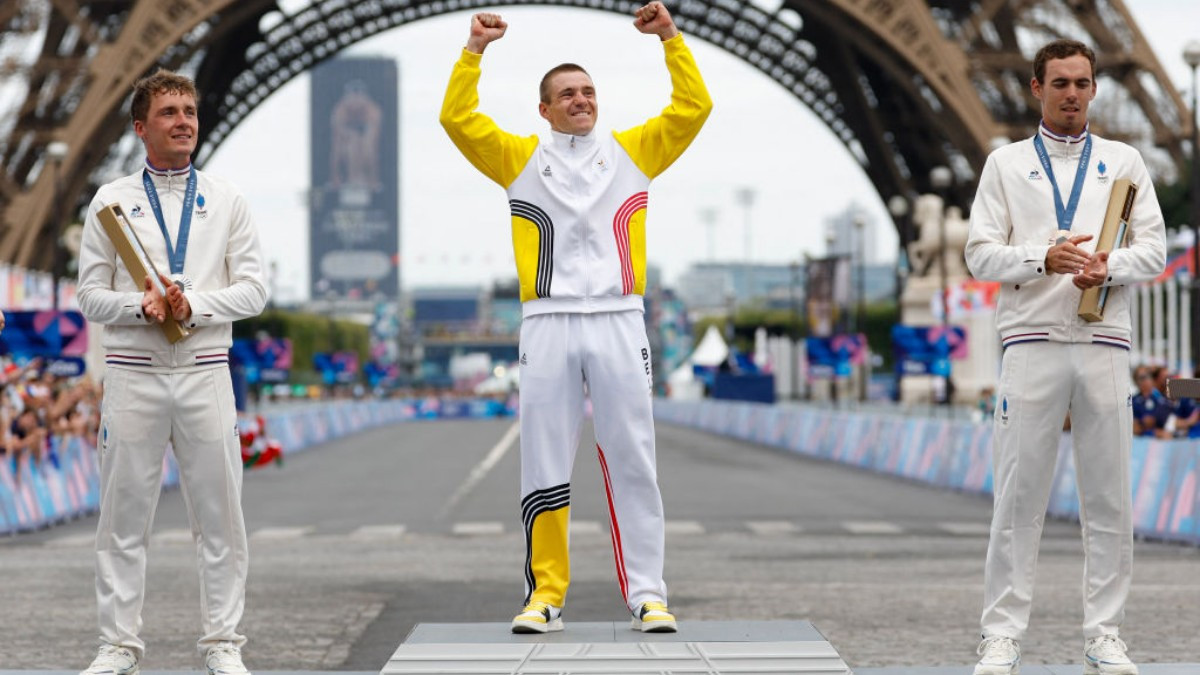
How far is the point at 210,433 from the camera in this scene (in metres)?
6.60

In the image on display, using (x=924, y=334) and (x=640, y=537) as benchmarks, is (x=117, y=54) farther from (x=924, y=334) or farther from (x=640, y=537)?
(x=640, y=537)

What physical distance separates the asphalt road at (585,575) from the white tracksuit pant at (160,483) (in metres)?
2.06

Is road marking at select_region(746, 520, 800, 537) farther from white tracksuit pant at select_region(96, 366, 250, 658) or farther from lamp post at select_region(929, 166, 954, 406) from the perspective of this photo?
lamp post at select_region(929, 166, 954, 406)

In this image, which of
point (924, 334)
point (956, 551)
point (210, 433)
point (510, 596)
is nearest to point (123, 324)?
point (210, 433)

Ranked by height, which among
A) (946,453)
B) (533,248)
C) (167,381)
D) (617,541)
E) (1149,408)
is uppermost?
(533,248)

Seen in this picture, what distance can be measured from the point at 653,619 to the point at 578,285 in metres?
1.15

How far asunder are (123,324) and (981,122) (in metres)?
40.5

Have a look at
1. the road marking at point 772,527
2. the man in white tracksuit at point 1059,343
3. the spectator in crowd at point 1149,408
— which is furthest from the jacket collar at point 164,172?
the spectator in crowd at point 1149,408

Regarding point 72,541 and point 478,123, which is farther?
point 72,541

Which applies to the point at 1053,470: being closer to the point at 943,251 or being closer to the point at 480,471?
the point at 480,471

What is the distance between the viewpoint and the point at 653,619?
666 centimetres

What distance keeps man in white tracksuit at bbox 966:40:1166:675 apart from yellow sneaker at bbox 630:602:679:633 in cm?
101

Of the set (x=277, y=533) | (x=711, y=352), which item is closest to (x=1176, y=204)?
(x=711, y=352)

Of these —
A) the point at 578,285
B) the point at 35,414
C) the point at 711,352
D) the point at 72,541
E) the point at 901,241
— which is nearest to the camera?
the point at 578,285
